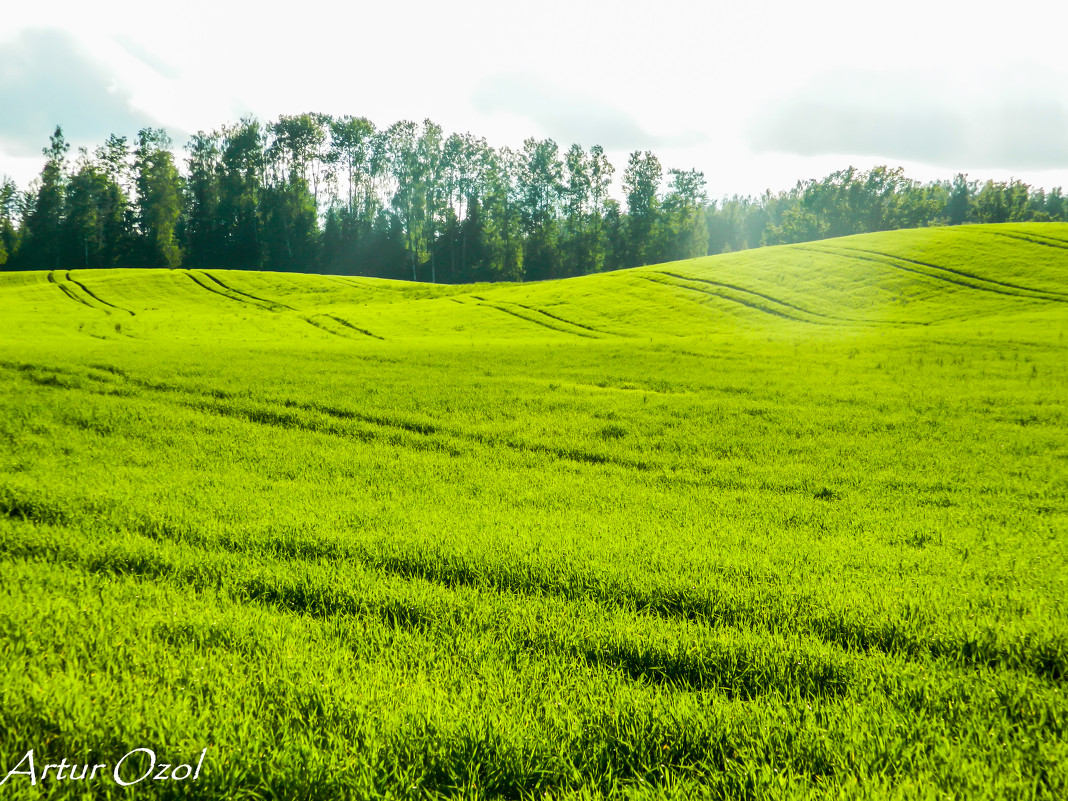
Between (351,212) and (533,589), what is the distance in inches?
4364

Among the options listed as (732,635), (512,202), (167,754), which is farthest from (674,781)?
(512,202)

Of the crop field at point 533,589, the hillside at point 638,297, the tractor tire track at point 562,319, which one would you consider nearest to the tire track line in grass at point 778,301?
the hillside at point 638,297

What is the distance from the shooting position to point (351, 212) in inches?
4161

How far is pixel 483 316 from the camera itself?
→ 4169 cm

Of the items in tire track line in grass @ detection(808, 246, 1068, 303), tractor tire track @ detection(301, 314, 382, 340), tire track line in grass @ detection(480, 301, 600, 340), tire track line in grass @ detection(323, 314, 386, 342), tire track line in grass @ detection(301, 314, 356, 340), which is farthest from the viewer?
tire track line in grass @ detection(808, 246, 1068, 303)

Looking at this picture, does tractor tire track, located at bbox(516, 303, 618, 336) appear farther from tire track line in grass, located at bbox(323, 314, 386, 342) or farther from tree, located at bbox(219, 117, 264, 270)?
tree, located at bbox(219, 117, 264, 270)

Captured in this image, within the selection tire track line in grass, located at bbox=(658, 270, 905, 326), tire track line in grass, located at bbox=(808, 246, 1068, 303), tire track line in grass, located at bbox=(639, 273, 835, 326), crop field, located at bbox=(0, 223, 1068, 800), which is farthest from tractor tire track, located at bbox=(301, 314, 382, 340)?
tire track line in grass, located at bbox=(808, 246, 1068, 303)

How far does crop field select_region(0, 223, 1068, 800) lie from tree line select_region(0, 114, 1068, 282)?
8926 cm

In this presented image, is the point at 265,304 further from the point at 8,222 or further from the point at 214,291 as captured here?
the point at 8,222

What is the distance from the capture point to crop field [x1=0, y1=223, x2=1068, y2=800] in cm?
333

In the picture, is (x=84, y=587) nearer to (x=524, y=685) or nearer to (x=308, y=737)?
(x=308, y=737)

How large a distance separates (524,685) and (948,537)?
18.0 feet

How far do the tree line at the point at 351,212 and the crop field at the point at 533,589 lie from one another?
293 feet

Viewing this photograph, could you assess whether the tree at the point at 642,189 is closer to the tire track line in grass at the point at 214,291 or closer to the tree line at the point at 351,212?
the tree line at the point at 351,212
